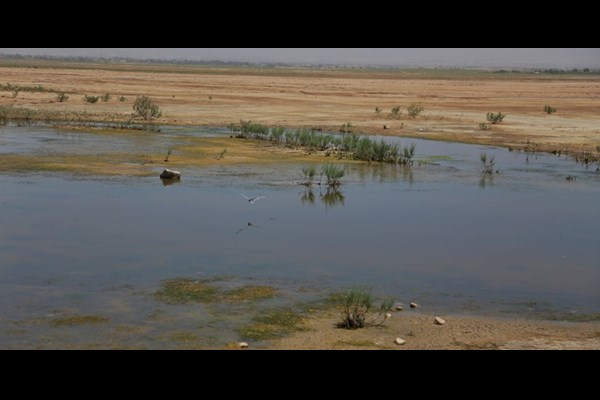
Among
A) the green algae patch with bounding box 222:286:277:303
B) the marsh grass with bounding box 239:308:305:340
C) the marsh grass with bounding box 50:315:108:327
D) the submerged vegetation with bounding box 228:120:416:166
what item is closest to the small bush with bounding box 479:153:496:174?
the submerged vegetation with bounding box 228:120:416:166

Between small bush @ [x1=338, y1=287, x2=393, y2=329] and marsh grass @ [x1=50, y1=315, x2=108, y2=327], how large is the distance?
291cm

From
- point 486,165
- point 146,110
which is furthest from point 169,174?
point 146,110

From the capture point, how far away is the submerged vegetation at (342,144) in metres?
25.9

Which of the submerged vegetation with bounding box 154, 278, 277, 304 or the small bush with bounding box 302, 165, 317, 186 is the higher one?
the small bush with bounding box 302, 165, 317, 186

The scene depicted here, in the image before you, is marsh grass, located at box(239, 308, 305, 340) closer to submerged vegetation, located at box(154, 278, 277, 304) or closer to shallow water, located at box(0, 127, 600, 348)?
shallow water, located at box(0, 127, 600, 348)

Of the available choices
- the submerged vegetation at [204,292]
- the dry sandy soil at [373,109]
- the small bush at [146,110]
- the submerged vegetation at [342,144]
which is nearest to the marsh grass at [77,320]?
the submerged vegetation at [204,292]

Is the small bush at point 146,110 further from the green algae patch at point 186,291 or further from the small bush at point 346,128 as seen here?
the green algae patch at point 186,291

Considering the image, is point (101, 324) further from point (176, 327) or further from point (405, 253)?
point (405, 253)

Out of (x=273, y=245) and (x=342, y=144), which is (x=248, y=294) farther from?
(x=342, y=144)

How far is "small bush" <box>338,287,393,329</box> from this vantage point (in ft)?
32.3

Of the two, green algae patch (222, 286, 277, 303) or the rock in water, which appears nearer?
green algae patch (222, 286, 277, 303)

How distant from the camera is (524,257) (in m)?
14.1
